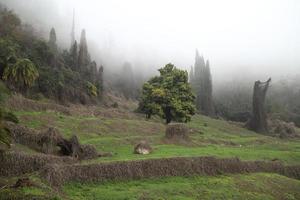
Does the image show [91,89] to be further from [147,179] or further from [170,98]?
[147,179]

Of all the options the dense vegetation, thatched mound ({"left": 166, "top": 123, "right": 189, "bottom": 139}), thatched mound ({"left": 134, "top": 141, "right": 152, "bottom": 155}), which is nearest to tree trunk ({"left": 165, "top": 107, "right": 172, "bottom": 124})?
thatched mound ({"left": 166, "top": 123, "right": 189, "bottom": 139})

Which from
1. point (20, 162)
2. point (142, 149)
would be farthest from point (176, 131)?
point (20, 162)

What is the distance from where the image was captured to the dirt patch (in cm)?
2202

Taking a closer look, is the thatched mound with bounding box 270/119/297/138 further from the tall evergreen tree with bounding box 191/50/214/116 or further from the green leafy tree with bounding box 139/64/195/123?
the tall evergreen tree with bounding box 191/50/214/116

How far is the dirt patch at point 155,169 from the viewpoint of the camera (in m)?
22.0

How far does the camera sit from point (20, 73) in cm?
5072

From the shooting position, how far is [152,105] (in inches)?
2093

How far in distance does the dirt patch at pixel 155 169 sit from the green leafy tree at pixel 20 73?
31.1 meters

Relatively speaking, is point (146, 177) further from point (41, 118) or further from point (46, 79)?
point (46, 79)

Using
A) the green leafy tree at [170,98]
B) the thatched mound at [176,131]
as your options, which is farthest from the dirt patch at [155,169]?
the green leafy tree at [170,98]

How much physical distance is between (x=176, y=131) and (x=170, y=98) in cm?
1640

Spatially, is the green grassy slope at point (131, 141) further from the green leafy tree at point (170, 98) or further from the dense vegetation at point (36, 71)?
the dense vegetation at point (36, 71)

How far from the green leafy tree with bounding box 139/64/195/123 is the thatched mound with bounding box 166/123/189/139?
14.9 m

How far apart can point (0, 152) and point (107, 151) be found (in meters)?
10.0
